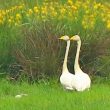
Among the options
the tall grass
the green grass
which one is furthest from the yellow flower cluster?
the green grass

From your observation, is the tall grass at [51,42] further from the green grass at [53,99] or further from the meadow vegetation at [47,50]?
the green grass at [53,99]

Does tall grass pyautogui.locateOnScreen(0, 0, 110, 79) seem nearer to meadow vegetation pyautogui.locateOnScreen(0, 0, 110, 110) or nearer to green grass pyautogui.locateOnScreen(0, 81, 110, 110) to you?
meadow vegetation pyautogui.locateOnScreen(0, 0, 110, 110)

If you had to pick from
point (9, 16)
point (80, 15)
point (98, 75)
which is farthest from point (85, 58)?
point (9, 16)

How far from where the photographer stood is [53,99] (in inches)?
354

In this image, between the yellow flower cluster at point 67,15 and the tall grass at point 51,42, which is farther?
the yellow flower cluster at point 67,15

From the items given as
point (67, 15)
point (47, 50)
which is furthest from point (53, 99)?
point (67, 15)

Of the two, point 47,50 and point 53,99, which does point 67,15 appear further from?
point 53,99

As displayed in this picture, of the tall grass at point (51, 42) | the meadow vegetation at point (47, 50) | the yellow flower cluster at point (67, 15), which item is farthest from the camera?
the yellow flower cluster at point (67, 15)

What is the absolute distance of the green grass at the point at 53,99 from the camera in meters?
8.54

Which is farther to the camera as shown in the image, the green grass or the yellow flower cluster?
the yellow flower cluster

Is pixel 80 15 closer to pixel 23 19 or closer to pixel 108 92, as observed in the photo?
pixel 23 19

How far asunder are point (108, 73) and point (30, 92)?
2016mm

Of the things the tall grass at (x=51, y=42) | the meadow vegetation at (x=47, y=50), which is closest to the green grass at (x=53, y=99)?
the meadow vegetation at (x=47, y=50)

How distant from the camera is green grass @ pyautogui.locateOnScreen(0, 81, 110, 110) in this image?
8.54m
